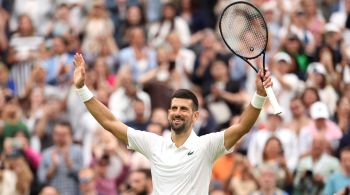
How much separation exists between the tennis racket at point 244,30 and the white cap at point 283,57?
7534 millimetres

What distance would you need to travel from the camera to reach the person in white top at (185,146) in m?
11.9

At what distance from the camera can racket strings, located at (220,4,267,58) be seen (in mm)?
12211

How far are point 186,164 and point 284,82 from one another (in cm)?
798

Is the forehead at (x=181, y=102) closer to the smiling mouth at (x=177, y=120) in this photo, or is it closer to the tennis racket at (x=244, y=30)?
the smiling mouth at (x=177, y=120)

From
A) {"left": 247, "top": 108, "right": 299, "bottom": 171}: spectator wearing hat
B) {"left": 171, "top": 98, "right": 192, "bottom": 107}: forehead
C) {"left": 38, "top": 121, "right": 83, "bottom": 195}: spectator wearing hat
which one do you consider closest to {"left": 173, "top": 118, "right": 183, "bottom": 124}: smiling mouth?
{"left": 171, "top": 98, "right": 192, "bottom": 107}: forehead

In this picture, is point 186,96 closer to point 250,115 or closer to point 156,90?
point 250,115

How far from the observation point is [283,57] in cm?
2017

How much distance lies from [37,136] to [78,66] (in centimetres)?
821

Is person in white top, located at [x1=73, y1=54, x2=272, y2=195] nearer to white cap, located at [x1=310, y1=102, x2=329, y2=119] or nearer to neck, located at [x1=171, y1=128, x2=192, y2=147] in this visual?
neck, located at [x1=171, y1=128, x2=192, y2=147]

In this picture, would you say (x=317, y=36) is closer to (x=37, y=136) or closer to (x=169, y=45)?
(x=169, y=45)

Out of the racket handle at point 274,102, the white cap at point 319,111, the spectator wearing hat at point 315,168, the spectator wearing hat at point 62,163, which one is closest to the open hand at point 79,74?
the racket handle at point 274,102

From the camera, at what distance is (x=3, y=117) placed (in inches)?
794

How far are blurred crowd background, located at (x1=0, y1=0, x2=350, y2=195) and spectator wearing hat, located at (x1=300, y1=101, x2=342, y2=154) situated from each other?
19 millimetres

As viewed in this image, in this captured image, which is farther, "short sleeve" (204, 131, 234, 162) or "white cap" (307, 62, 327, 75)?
"white cap" (307, 62, 327, 75)
